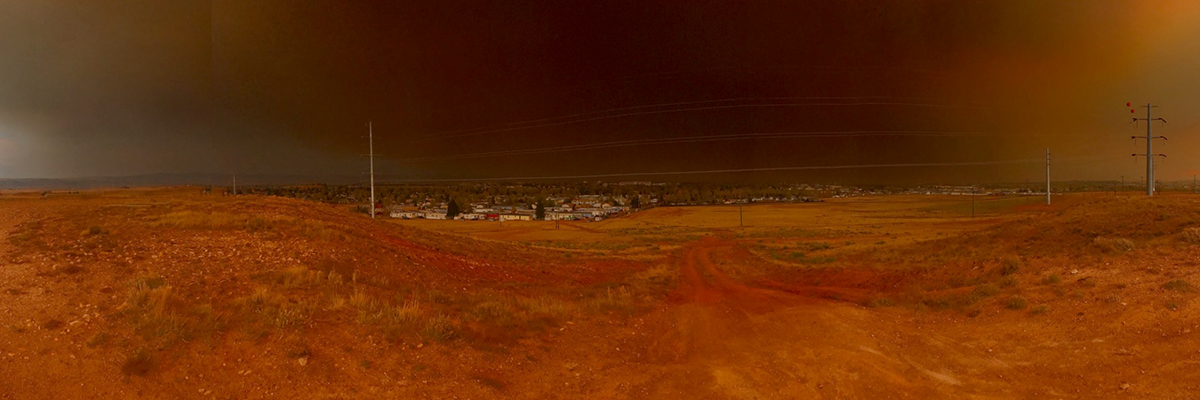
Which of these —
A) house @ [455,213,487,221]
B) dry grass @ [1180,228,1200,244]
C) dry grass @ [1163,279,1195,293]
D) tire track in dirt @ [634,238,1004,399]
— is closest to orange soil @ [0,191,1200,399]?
tire track in dirt @ [634,238,1004,399]

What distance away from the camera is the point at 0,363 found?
20.8ft

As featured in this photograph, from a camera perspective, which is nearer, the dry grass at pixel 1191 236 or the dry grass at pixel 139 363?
the dry grass at pixel 139 363

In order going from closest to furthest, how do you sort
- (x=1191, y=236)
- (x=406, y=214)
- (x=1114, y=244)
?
1. (x=1191, y=236)
2. (x=1114, y=244)
3. (x=406, y=214)

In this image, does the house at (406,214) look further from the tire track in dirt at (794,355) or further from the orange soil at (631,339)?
the tire track in dirt at (794,355)

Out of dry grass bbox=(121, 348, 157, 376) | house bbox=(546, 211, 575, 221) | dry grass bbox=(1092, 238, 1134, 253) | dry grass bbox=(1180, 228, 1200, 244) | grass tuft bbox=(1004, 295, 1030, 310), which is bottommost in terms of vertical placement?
house bbox=(546, 211, 575, 221)

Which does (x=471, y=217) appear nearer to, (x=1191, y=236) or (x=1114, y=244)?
(x=1114, y=244)

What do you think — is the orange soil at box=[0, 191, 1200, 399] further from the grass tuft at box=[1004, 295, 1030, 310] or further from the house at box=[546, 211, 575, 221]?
the house at box=[546, 211, 575, 221]

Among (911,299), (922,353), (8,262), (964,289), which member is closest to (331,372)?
(8,262)

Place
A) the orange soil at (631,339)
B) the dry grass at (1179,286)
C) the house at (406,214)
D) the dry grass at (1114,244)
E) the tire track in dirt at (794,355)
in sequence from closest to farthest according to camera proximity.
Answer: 1. the orange soil at (631,339)
2. the tire track in dirt at (794,355)
3. the dry grass at (1179,286)
4. the dry grass at (1114,244)
5. the house at (406,214)

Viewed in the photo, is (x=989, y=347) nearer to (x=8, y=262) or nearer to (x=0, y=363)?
(x=0, y=363)

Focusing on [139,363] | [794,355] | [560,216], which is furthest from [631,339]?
[560,216]

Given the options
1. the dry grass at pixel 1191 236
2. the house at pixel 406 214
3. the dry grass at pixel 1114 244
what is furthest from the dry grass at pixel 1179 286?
the house at pixel 406 214

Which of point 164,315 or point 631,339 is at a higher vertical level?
point 164,315

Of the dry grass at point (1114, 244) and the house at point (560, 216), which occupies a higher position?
the dry grass at point (1114, 244)
